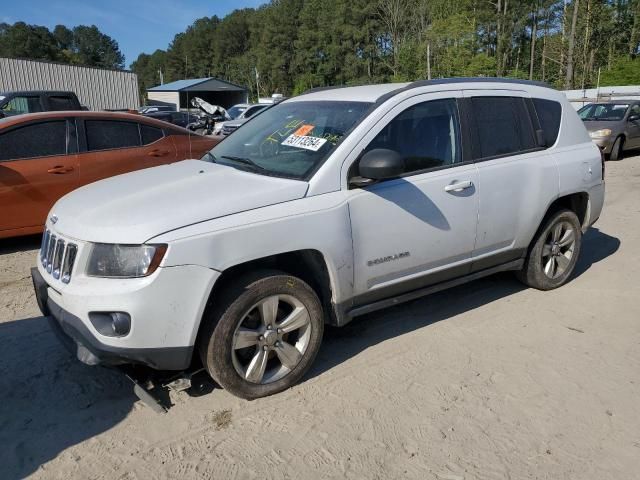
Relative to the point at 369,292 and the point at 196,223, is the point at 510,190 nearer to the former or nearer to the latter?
the point at 369,292

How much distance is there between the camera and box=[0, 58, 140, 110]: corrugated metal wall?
25.7m

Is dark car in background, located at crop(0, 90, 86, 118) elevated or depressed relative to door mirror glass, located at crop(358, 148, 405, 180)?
elevated

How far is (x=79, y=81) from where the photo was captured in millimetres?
28609

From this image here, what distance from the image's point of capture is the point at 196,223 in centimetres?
287

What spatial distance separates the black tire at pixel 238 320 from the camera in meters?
3.00

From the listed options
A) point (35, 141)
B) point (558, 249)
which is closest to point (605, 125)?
point (558, 249)

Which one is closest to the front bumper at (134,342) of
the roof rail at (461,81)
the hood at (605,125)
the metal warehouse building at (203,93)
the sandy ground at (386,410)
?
the sandy ground at (386,410)

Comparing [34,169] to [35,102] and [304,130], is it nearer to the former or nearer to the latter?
[304,130]

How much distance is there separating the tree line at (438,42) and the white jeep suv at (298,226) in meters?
33.3

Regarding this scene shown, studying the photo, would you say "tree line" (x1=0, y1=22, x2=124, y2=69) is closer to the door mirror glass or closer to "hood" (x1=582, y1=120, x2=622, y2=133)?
"hood" (x1=582, y1=120, x2=622, y2=133)

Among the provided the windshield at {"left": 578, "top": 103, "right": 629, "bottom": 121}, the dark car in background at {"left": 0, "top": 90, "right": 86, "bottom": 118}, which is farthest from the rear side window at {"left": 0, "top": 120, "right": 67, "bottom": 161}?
the windshield at {"left": 578, "top": 103, "right": 629, "bottom": 121}

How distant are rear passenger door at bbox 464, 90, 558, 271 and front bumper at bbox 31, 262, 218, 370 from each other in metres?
2.32

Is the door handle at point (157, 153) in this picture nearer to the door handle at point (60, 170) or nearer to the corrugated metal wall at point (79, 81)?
the door handle at point (60, 170)

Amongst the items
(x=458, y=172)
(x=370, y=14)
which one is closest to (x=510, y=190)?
(x=458, y=172)
